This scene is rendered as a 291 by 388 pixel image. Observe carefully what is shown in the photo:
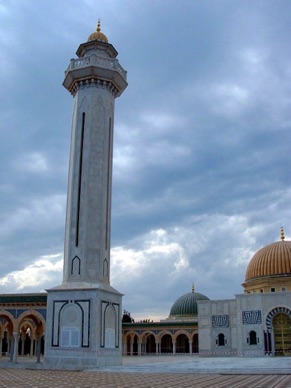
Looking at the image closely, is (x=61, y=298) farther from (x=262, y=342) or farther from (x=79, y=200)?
(x=262, y=342)

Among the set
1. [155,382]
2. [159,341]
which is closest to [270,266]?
[159,341]

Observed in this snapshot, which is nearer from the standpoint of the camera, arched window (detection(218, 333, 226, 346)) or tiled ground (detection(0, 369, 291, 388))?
tiled ground (detection(0, 369, 291, 388))

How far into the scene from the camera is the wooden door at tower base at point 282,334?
27203 mm

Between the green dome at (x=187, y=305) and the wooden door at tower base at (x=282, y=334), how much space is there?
1638cm

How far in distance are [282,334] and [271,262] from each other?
5.83 m

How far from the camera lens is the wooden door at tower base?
2720cm

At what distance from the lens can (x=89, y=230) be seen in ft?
58.6

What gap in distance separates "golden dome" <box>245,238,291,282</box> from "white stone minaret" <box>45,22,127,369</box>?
1654 cm

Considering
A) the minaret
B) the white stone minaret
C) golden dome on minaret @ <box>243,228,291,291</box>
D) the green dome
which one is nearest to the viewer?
the white stone minaret

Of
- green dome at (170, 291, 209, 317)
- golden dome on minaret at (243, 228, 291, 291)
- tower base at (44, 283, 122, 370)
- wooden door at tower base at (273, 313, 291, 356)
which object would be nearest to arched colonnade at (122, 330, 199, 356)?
green dome at (170, 291, 209, 317)

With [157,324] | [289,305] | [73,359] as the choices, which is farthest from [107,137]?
[157,324]

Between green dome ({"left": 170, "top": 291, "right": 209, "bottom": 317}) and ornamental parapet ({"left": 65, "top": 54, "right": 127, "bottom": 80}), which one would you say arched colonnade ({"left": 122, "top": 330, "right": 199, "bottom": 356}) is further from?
ornamental parapet ({"left": 65, "top": 54, "right": 127, "bottom": 80})

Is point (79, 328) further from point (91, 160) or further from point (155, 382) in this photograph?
point (155, 382)

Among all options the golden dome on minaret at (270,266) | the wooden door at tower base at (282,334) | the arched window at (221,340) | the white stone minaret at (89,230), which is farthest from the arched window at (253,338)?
the white stone minaret at (89,230)
